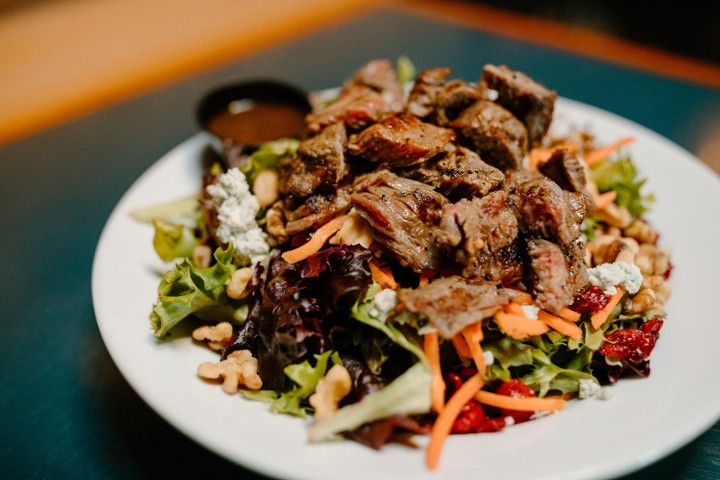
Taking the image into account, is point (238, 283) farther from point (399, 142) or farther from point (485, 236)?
point (485, 236)

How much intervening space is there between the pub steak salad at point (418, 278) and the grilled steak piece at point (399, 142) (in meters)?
0.01

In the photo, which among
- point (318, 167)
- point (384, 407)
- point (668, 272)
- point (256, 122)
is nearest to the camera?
point (384, 407)

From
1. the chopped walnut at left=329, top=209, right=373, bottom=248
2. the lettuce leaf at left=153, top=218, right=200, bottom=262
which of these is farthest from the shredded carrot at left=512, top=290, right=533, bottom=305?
the lettuce leaf at left=153, top=218, right=200, bottom=262

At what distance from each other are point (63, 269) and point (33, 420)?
135cm

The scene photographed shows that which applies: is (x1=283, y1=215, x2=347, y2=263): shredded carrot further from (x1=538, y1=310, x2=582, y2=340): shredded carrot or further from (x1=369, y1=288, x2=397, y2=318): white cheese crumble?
(x1=538, y1=310, x2=582, y2=340): shredded carrot

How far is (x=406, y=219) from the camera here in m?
3.04

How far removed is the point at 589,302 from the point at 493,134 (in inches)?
43.6

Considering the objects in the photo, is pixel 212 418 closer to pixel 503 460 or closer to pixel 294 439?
pixel 294 439

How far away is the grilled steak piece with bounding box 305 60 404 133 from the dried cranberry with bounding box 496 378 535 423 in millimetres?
1737

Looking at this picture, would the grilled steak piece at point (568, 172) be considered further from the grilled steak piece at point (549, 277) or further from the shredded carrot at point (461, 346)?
the shredded carrot at point (461, 346)

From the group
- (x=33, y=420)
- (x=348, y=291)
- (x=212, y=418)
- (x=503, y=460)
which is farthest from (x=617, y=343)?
(x=33, y=420)

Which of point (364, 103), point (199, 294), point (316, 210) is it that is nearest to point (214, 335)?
point (199, 294)

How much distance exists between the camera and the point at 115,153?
5.61 m

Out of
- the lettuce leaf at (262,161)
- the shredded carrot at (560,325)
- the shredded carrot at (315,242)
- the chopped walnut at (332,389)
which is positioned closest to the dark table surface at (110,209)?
the chopped walnut at (332,389)
